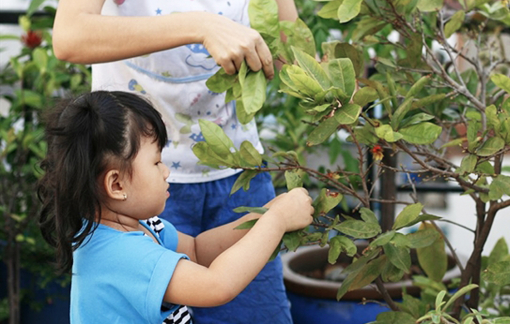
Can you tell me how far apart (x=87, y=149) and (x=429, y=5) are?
0.75 metres

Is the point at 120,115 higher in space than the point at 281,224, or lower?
higher

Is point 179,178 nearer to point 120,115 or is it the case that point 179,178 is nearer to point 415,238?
point 120,115

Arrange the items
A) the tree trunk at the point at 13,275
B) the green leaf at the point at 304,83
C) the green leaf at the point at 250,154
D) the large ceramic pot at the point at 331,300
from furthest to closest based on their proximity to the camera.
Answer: the tree trunk at the point at 13,275, the large ceramic pot at the point at 331,300, the green leaf at the point at 250,154, the green leaf at the point at 304,83

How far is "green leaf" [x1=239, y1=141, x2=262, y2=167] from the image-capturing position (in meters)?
1.44

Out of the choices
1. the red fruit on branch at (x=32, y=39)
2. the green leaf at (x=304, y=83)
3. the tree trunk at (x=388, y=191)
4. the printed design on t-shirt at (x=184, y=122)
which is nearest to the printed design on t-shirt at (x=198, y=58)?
the printed design on t-shirt at (x=184, y=122)

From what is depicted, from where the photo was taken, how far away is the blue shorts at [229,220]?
1.72 m

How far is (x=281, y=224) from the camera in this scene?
1361mm

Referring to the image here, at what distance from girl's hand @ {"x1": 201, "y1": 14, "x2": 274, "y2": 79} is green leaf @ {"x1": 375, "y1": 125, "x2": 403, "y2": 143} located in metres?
0.21

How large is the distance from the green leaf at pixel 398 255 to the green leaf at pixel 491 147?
221 millimetres

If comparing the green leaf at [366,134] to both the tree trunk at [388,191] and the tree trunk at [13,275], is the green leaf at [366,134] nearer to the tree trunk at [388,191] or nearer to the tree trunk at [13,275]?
the tree trunk at [388,191]

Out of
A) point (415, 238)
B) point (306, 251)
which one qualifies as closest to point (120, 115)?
point (415, 238)

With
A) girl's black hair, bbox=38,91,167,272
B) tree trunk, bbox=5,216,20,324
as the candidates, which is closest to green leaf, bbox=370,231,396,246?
girl's black hair, bbox=38,91,167,272

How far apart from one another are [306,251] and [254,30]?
1.56 metres

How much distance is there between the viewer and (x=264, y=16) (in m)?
1.36
